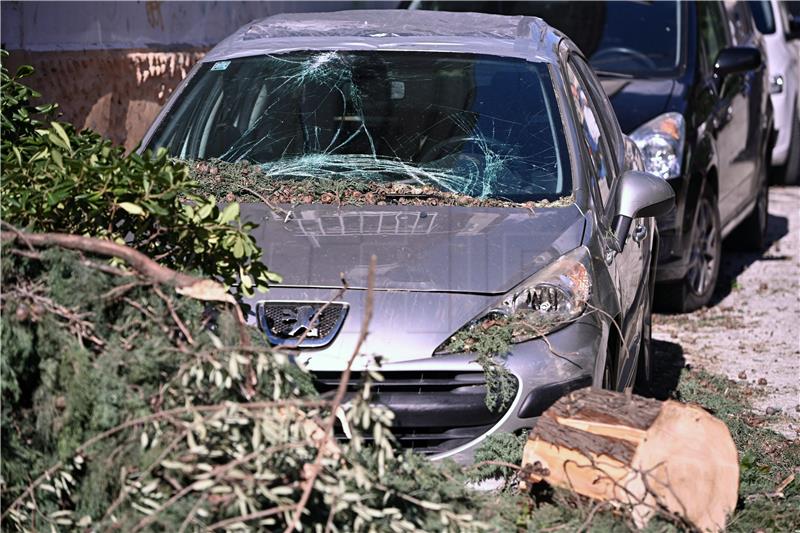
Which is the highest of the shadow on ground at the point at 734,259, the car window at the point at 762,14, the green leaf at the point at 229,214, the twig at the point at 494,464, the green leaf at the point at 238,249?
the car window at the point at 762,14

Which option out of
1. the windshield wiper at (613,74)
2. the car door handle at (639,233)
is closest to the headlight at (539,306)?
the car door handle at (639,233)

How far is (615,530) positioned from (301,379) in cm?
99

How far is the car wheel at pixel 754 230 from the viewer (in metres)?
9.91

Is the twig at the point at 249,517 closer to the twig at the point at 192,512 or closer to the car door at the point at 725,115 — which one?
the twig at the point at 192,512

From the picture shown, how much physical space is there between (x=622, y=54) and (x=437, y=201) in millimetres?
4167

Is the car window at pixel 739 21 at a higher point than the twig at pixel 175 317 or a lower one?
higher

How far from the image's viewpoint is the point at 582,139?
500cm

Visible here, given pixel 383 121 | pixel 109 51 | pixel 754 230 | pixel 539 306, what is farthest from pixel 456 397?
pixel 754 230

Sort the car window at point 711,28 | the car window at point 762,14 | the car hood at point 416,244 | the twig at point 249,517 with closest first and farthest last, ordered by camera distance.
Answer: the twig at point 249,517 < the car hood at point 416,244 < the car window at point 711,28 < the car window at point 762,14

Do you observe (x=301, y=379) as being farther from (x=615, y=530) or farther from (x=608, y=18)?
(x=608, y=18)

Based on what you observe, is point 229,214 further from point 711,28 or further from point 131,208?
point 711,28

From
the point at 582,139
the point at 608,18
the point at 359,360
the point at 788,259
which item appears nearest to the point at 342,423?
the point at 359,360

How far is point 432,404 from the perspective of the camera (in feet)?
12.7

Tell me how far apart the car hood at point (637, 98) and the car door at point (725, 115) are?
1.32 feet
